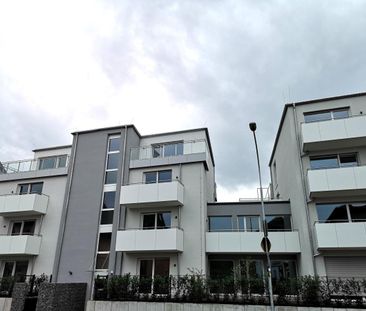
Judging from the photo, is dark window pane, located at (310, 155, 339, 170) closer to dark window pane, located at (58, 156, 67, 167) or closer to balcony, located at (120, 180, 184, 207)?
balcony, located at (120, 180, 184, 207)

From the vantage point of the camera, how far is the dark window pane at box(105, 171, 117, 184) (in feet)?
64.6

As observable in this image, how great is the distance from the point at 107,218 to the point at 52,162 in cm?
685

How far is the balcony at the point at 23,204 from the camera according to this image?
19500 mm

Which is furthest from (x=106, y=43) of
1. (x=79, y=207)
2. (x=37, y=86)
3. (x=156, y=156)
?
(x=79, y=207)

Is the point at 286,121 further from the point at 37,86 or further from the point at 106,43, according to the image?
the point at 37,86

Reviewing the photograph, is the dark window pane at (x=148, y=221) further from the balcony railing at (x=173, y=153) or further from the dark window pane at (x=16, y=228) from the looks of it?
the dark window pane at (x=16, y=228)

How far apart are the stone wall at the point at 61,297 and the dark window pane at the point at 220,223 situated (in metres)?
8.20

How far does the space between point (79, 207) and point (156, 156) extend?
231 inches

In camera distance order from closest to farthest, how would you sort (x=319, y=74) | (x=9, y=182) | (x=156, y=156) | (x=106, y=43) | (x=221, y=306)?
(x=221, y=306)
(x=106, y=43)
(x=319, y=74)
(x=156, y=156)
(x=9, y=182)

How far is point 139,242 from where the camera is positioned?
16.7m

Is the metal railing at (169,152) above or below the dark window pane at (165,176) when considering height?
above

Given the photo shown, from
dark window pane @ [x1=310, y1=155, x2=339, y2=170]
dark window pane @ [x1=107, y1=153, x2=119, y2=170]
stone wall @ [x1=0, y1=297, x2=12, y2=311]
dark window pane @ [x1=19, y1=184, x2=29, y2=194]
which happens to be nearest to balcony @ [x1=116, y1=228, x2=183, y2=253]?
dark window pane @ [x1=107, y1=153, x2=119, y2=170]

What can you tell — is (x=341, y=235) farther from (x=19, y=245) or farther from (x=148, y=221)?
(x=19, y=245)

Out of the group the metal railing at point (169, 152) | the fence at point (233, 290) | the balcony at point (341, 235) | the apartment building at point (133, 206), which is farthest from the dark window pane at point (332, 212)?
the metal railing at point (169, 152)
